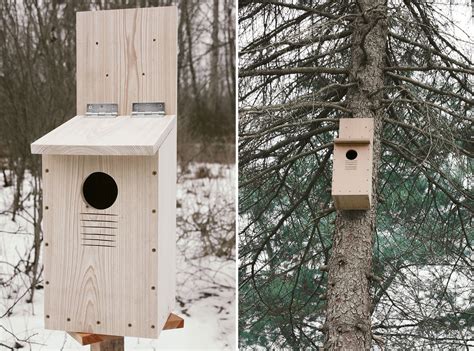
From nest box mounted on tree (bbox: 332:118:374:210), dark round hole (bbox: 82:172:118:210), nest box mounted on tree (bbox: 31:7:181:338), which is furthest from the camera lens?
nest box mounted on tree (bbox: 332:118:374:210)

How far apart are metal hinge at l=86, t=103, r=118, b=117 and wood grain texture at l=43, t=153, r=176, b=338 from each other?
0.61 ft

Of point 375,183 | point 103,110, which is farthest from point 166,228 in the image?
point 375,183

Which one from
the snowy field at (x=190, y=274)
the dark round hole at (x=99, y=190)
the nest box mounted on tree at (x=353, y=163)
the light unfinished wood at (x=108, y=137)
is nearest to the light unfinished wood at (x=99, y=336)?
the dark round hole at (x=99, y=190)

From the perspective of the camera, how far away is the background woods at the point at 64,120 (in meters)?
3.71

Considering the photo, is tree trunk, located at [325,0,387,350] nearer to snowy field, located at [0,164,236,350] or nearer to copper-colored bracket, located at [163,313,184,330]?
snowy field, located at [0,164,236,350]

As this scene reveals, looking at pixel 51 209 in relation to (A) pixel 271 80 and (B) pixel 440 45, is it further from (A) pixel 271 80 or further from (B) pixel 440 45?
(B) pixel 440 45

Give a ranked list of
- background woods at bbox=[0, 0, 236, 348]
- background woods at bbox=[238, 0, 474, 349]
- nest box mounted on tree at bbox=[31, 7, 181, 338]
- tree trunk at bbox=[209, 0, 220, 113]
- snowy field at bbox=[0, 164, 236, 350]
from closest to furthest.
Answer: nest box mounted on tree at bbox=[31, 7, 181, 338], background woods at bbox=[238, 0, 474, 349], snowy field at bbox=[0, 164, 236, 350], background woods at bbox=[0, 0, 236, 348], tree trunk at bbox=[209, 0, 220, 113]

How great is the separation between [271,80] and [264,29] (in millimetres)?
319

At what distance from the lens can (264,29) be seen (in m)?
3.27

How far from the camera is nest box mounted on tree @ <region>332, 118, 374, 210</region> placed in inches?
94.8

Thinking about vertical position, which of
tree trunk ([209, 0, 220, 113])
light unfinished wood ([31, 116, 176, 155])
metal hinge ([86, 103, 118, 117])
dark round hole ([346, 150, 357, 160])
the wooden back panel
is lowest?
dark round hole ([346, 150, 357, 160])

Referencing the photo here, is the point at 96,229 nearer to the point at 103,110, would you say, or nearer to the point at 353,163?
the point at 103,110

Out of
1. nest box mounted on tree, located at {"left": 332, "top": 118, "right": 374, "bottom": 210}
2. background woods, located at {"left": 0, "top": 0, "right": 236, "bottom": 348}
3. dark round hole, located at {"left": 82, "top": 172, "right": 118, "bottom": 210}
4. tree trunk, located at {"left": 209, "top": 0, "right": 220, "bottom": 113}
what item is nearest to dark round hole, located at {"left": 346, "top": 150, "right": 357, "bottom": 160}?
nest box mounted on tree, located at {"left": 332, "top": 118, "right": 374, "bottom": 210}

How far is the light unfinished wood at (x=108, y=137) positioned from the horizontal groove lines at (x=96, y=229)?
0.72 feet
